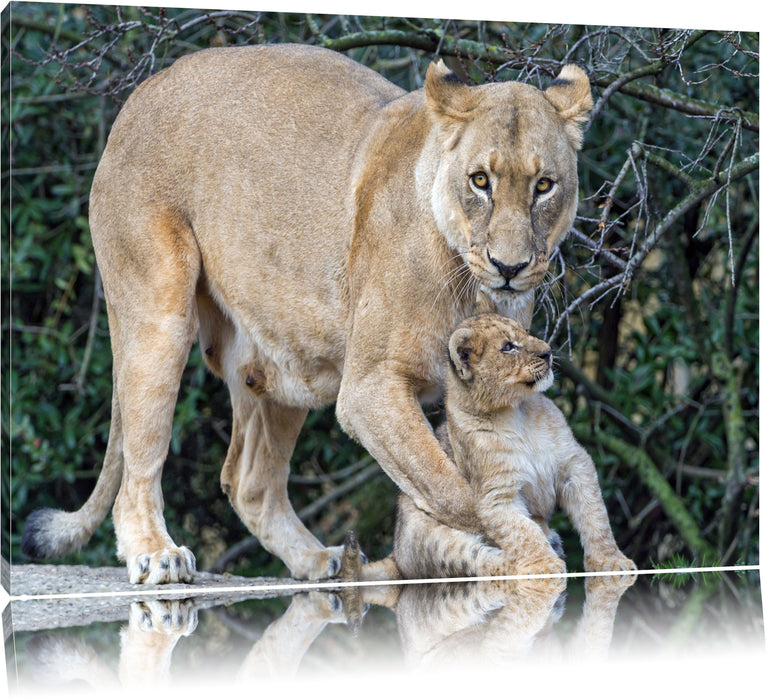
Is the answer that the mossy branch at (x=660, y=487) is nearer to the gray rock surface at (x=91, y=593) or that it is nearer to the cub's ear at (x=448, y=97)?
the gray rock surface at (x=91, y=593)

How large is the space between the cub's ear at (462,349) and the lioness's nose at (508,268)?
0.26m

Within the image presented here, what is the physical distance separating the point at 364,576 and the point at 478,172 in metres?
1.62

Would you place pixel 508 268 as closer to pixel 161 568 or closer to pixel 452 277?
pixel 452 277

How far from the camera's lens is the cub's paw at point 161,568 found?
5016 mm

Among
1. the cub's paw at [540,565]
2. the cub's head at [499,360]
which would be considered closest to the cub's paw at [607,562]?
the cub's paw at [540,565]

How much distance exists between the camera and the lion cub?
181 inches

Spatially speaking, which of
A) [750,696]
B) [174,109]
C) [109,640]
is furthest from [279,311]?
[750,696]

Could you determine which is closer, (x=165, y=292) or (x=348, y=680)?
(x=348, y=680)

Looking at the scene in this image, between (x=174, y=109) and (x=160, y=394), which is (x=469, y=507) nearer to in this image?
(x=160, y=394)

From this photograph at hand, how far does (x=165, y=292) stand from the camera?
5.28 meters

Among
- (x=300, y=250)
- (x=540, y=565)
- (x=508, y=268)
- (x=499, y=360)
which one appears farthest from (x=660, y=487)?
(x=508, y=268)

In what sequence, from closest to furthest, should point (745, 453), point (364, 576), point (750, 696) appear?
1. point (750, 696)
2. point (364, 576)
3. point (745, 453)

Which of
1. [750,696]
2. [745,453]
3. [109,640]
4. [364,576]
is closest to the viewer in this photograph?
[750,696]

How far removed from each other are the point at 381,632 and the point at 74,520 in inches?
75.0
